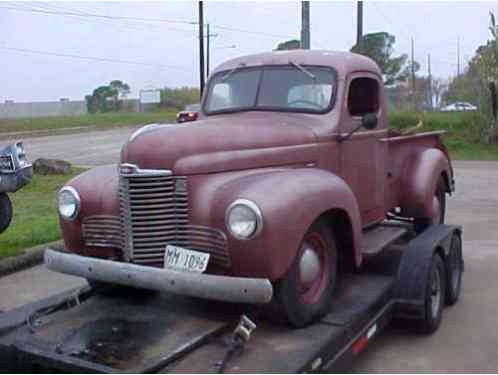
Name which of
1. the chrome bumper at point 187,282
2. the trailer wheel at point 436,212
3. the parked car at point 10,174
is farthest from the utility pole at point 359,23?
the chrome bumper at point 187,282

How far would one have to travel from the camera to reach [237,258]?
12.6 feet

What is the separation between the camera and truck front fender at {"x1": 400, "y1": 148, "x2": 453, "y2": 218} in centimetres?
609

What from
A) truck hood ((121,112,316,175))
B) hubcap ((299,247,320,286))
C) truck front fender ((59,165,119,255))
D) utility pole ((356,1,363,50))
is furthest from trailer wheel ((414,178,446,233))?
utility pole ((356,1,363,50))

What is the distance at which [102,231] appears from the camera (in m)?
4.31

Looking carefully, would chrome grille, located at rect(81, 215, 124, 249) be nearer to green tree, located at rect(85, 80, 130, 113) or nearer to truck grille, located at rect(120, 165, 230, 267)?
truck grille, located at rect(120, 165, 230, 267)

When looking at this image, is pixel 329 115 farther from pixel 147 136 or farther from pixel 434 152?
pixel 434 152

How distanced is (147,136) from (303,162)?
3.70ft

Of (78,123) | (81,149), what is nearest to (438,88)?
(78,123)

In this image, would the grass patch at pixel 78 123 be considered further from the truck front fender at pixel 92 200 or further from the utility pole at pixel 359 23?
the truck front fender at pixel 92 200

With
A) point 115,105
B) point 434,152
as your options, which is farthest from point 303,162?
point 115,105

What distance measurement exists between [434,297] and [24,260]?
419 cm

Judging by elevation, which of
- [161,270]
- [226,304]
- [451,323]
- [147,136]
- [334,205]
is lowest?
[451,323]

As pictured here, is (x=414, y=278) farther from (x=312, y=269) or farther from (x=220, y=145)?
(x=220, y=145)

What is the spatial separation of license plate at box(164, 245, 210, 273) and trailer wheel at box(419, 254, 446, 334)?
1775 millimetres
